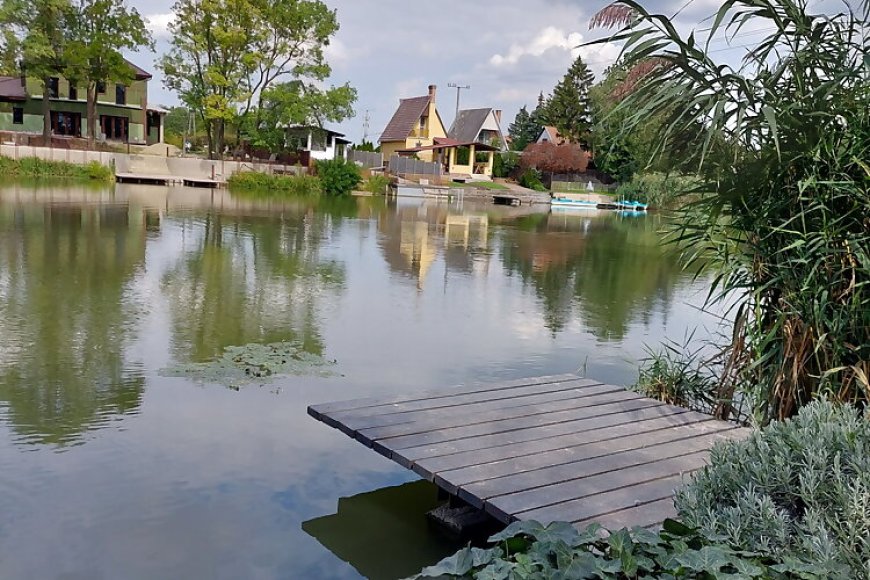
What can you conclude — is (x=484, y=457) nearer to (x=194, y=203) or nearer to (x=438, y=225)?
(x=438, y=225)

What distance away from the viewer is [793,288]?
13.5ft

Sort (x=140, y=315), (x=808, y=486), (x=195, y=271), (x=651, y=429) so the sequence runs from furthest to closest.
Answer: (x=195, y=271) → (x=140, y=315) → (x=651, y=429) → (x=808, y=486)

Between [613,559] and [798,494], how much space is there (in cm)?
56

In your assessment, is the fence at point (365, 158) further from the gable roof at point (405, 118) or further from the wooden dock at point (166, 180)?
the wooden dock at point (166, 180)

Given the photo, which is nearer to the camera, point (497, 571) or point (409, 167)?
point (497, 571)

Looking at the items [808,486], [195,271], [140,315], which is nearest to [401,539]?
[808,486]

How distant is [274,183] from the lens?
3369 centimetres

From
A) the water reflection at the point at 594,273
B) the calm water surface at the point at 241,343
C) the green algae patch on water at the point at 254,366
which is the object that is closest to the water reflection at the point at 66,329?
the calm water surface at the point at 241,343

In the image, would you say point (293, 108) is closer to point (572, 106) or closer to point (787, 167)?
point (572, 106)

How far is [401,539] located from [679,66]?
106 inches

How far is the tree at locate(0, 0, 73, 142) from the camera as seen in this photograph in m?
32.1

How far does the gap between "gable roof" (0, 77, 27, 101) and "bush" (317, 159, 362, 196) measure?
16346 mm

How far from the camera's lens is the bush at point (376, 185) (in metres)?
36.8

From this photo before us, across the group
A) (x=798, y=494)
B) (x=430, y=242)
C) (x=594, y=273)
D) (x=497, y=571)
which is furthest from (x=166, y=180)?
(x=798, y=494)
